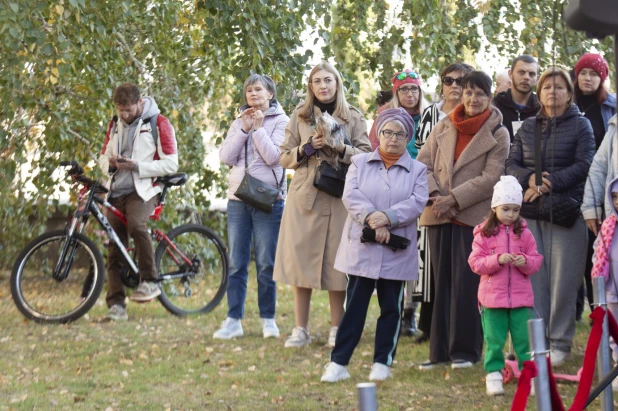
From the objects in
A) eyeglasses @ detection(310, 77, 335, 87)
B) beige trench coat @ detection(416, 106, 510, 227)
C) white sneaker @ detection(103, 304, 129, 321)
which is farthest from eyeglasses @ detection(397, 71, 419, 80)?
white sneaker @ detection(103, 304, 129, 321)

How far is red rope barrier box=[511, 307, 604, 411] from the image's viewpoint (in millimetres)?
3582

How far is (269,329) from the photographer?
8.22m

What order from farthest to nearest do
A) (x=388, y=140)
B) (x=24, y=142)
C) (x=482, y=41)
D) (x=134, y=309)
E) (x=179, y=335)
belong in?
1. (x=482, y=41)
2. (x=24, y=142)
3. (x=134, y=309)
4. (x=179, y=335)
5. (x=388, y=140)

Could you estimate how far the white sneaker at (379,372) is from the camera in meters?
6.41

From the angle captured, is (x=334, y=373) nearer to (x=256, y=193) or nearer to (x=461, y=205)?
(x=461, y=205)

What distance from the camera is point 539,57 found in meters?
10.8

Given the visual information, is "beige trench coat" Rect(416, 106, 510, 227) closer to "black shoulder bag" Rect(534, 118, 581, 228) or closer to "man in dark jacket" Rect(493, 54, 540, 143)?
"black shoulder bag" Rect(534, 118, 581, 228)

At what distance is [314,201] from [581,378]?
345cm

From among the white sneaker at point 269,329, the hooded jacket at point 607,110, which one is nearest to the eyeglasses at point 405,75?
the hooded jacket at point 607,110

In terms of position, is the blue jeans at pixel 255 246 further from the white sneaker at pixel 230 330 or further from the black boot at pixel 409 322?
the black boot at pixel 409 322

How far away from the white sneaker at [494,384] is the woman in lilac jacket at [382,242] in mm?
Result: 708

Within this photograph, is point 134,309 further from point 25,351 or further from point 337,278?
point 337,278

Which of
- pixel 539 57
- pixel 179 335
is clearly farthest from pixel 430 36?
pixel 179 335

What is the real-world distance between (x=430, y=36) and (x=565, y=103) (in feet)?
12.5
